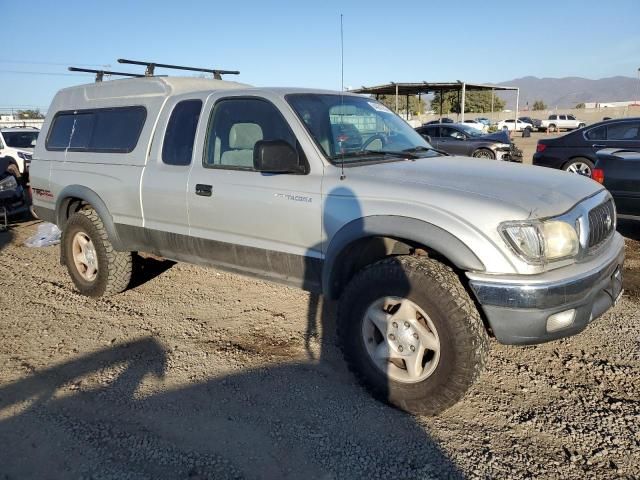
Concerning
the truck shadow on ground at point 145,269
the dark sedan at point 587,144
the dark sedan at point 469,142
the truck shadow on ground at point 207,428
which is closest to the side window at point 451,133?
the dark sedan at point 469,142

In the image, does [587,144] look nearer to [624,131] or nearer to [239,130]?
[624,131]

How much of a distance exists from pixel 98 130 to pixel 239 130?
1825 mm

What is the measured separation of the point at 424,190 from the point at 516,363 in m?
1.54

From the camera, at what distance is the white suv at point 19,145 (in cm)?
1127

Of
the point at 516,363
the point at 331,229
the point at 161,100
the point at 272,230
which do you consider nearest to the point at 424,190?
the point at 331,229

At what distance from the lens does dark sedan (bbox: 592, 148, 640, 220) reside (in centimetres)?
614

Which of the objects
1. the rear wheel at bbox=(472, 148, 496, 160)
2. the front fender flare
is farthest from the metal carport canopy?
the front fender flare

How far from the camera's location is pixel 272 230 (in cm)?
368

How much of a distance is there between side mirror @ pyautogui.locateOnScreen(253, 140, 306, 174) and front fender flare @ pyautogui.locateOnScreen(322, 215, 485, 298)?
0.57m

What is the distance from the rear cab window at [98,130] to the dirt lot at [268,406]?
156cm

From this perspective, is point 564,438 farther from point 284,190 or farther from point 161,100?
point 161,100

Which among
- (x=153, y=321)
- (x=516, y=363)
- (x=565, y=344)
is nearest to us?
(x=516, y=363)

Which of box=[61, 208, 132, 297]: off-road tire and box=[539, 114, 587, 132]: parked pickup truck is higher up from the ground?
box=[539, 114, 587, 132]: parked pickup truck

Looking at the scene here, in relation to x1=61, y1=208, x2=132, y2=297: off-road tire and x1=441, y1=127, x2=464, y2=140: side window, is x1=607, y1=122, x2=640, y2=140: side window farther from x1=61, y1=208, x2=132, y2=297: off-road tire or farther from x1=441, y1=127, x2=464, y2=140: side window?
x1=61, y1=208, x2=132, y2=297: off-road tire
